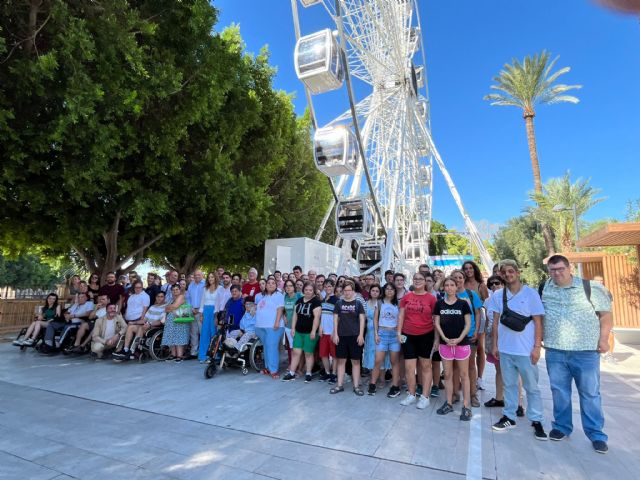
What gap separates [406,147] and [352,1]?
6753 mm

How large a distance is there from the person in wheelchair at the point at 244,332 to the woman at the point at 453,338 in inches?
139

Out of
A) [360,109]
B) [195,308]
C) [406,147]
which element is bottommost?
[195,308]

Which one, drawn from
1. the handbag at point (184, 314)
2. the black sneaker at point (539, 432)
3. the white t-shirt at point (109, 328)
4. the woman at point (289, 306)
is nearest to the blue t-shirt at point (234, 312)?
the woman at point (289, 306)

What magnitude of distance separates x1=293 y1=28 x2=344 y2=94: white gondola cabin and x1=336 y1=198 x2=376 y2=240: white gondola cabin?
17.8ft

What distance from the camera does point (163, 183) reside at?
37.7ft

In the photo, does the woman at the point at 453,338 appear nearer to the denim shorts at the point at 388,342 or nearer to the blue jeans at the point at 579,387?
the denim shorts at the point at 388,342

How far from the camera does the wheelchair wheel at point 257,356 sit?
273 inches

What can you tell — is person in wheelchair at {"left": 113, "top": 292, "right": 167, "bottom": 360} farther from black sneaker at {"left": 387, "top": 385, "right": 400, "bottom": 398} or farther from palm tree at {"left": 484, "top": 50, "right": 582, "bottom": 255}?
palm tree at {"left": 484, "top": 50, "right": 582, "bottom": 255}

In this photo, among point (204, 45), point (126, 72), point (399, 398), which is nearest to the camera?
point (399, 398)

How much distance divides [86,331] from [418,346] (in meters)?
7.25

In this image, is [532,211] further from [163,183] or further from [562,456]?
[562,456]

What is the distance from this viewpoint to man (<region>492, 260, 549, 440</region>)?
13.6ft

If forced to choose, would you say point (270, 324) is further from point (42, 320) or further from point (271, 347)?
point (42, 320)

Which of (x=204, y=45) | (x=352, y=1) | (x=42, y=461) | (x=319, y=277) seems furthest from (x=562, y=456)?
(x=352, y=1)
